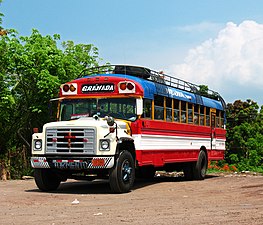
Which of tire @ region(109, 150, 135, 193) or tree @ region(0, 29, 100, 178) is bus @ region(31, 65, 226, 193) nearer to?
tire @ region(109, 150, 135, 193)

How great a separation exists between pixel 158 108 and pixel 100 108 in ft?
6.39

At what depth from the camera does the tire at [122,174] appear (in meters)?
12.2

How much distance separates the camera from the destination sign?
13562 mm

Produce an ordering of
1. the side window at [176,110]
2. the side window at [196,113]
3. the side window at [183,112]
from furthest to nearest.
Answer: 1. the side window at [196,113]
2. the side window at [183,112]
3. the side window at [176,110]

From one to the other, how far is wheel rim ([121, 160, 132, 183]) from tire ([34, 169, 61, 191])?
6.25 ft

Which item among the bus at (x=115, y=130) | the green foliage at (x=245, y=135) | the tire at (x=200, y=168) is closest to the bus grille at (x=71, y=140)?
the bus at (x=115, y=130)

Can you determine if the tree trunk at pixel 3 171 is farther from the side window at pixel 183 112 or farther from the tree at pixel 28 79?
the side window at pixel 183 112

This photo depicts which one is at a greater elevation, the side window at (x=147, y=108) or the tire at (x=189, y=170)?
the side window at (x=147, y=108)

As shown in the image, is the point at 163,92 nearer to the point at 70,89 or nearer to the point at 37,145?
the point at 70,89

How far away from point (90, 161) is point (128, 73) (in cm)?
375

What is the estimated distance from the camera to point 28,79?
21.8 meters

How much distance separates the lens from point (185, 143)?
16.9m

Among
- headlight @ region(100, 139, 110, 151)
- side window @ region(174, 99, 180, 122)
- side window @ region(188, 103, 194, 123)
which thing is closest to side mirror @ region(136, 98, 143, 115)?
headlight @ region(100, 139, 110, 151)

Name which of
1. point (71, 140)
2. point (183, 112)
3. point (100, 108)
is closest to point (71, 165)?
point (71, 140)
